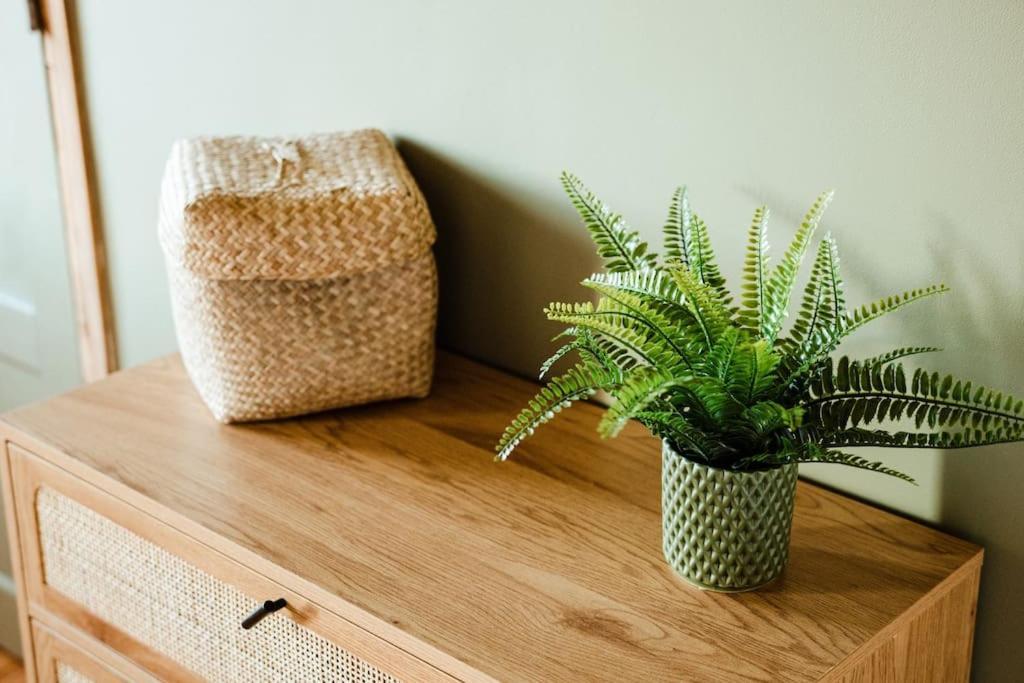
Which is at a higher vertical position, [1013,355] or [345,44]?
[345,44]

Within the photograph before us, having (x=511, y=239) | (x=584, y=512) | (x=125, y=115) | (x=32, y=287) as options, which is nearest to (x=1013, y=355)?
(x=584, y=512)

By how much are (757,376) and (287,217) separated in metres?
0.57

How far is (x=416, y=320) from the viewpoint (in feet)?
4.47

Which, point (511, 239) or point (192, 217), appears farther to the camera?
point (511, 239)

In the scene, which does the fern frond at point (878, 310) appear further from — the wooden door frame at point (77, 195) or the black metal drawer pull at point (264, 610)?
Result: the wooden door frame at point (77, 195)

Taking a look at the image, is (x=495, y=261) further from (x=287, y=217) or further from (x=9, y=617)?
(x=9, y=617)

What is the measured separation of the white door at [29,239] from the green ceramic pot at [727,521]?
1339 mm

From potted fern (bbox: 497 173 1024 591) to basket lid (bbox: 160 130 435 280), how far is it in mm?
343

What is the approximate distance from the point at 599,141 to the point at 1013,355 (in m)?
0.50

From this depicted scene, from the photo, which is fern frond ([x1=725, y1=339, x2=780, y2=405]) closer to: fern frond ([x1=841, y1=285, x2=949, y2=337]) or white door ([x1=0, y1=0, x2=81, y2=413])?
fern frond ([x1=841, y1=285, x2=949, y2=337])

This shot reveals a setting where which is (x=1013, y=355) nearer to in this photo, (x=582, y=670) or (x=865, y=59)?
(x=865, y=59)

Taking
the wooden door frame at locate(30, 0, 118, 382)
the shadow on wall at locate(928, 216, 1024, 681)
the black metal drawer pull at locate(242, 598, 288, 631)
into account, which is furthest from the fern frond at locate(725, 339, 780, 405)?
the wooden door frame at locate(30, 0, 118, 382)

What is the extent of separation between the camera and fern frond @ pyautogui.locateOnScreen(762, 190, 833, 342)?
1002 mm

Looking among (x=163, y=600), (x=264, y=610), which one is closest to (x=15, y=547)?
(x=163, y=600)
